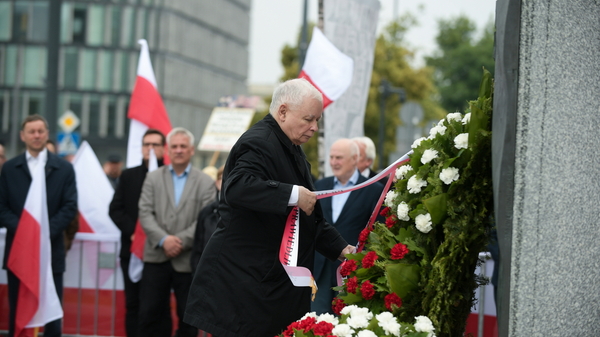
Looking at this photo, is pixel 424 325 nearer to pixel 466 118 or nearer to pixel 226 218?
pixel 466 118

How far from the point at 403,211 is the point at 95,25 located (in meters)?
58.6

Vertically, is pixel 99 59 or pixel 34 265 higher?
pixel 99 59

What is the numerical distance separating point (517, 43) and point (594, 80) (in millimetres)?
352

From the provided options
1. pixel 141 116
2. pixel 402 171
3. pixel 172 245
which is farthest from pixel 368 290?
pixel 141 116

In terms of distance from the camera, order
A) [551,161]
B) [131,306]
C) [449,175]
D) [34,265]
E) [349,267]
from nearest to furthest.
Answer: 1. [551,161]
2. [449,175]
3. [349,267]
4. [34,265]
5. [131,306]

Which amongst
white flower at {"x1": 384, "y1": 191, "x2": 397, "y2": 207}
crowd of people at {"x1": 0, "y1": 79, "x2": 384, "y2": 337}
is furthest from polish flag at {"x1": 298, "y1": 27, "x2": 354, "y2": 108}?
white flower at {"x1": 384, "y1": 191, "x2": 397, "y2": 207}

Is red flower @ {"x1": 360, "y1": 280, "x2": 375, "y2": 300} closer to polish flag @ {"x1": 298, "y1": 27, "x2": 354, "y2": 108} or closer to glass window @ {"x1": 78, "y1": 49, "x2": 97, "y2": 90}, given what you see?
polish flag @ {"x1": 298, "y1": 27, "x2": 354, "y2": 108}

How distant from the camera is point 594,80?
10.4ft

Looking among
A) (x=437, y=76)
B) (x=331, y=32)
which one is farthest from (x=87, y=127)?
(x=331, y=32)

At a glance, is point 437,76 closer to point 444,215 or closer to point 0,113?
point 0,113

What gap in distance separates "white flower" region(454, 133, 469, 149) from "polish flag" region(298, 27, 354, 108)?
16.0 ft

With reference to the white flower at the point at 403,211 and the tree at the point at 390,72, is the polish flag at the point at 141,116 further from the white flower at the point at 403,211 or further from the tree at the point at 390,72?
the tree at the point at 390,72

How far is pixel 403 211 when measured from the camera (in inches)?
145

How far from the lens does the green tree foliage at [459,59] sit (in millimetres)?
64938
